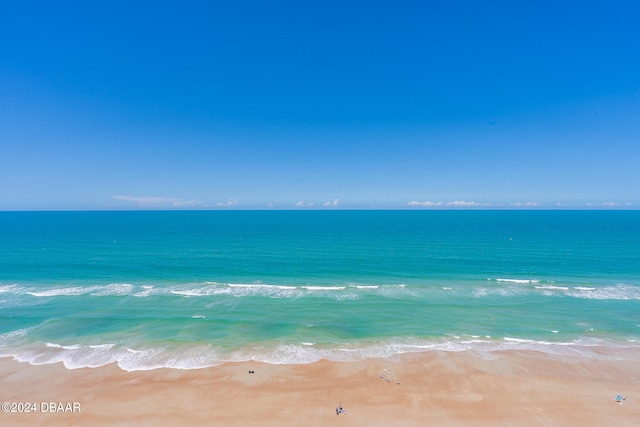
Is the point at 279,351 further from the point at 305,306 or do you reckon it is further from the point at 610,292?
the point at 610,292

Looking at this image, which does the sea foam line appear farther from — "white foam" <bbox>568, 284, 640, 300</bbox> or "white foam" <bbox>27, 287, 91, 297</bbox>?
"white foam" <bbox>27, 287, 91, 297</bbox>

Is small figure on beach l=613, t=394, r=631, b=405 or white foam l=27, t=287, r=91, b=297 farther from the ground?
white foam l=27, t=287, r=91, b=297

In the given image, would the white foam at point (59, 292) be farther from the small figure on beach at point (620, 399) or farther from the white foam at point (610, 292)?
the white foam at point (610, 292)

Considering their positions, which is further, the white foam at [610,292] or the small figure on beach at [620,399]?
the white foam at [610,292]

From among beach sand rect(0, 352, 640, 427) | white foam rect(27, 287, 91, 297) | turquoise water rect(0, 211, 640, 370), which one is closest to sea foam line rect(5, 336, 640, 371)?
turquoise water rect(0, 211, 640, 370)

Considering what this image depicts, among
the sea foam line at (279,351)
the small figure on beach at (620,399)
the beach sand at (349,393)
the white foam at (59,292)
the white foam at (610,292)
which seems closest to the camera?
the beach sand at (349,393)

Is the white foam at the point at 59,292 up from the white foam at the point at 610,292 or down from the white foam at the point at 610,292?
up

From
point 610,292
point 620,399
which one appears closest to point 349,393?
point 620,399

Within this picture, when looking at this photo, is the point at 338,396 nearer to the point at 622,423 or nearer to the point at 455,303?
the point at 622,423

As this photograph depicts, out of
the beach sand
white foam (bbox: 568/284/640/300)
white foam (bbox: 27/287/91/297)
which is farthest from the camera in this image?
white foam (bbox: 27/287/91/297)

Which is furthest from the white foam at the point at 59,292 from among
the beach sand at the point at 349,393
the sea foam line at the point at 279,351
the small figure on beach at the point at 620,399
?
the small figure on beach at the point at 620,399
